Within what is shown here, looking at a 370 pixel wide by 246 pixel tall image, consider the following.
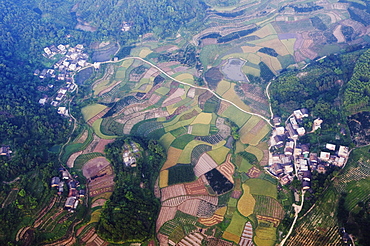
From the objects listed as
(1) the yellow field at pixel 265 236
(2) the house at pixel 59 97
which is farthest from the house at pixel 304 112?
(2) the house at pixel 59 97

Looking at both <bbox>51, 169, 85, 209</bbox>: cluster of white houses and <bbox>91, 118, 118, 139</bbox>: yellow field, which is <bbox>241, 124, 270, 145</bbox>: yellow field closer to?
<bbox>91, 118, 118, 139</bbox>: yellow field

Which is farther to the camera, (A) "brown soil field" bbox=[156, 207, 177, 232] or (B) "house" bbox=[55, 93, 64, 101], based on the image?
(B) "house" bbox=[55, 93, 64, 101]

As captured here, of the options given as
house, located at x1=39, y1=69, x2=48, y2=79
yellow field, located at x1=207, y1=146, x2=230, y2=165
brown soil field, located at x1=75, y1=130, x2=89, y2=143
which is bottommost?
yellow field, located at x1=207, y1=146, x2=230, y2=165

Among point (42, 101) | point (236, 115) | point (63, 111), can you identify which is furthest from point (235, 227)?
point (42, 101)

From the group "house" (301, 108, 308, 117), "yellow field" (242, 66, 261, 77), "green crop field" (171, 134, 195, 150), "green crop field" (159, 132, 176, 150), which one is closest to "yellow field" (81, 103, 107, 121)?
"green crop field" (159, 132, 176, 150)

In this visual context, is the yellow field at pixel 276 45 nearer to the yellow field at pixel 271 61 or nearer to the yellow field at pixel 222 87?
the yellow field at pixel 271 61

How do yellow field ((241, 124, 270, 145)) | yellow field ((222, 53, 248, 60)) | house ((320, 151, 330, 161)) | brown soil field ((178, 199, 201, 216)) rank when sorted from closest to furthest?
1. brown soil field ((178, 199, 201, 216))
2. house ((320, 151, 330, 161))
3. yellow field ((241, 124, 270, 145))
4. yellow field ((222, 53, 248, 60))
